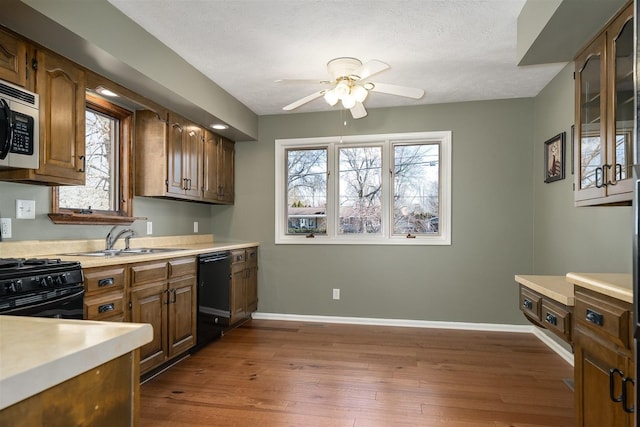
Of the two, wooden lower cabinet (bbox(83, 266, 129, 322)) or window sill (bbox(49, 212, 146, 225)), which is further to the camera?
window sill (bbox(49, 212, 146, 225))

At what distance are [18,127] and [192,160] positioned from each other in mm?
1882

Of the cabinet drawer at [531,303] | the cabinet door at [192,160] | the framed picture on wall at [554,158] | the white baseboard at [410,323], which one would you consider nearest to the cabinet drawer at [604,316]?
the cabinet drawer at [531,303]

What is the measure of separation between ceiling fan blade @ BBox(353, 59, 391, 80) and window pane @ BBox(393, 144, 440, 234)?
196 centimetres

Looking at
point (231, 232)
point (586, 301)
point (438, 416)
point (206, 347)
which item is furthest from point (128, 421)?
point (231, 232)

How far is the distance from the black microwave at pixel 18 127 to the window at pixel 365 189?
279cm

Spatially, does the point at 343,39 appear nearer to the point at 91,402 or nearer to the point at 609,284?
the point at 609,284

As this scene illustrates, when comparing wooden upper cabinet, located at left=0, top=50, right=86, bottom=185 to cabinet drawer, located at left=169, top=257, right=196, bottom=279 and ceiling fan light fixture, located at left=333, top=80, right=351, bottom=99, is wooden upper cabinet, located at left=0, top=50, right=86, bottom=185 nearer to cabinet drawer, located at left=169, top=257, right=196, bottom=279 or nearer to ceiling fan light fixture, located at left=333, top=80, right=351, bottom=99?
cabinet drawer, located at left=169, top=257, right=196, bottom=279

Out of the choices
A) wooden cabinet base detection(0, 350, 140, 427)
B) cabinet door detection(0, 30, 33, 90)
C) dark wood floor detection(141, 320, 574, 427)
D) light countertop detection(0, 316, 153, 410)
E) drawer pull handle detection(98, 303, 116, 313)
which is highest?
cabinet door detection(0, 30, 33, 90)

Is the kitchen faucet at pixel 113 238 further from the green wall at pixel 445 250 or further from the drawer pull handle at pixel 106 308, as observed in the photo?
the green wall at pixel 445 250

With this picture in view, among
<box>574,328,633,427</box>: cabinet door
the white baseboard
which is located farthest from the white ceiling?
the white baseboard

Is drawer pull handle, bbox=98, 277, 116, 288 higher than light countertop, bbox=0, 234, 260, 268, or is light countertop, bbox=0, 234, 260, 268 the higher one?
light countertop, bbox=0, 234, 260, 268

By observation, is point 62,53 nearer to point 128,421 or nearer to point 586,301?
point 128,421

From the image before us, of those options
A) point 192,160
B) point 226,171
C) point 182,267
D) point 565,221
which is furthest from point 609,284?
point 226,171

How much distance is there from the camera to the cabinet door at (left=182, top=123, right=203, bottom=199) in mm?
3863
